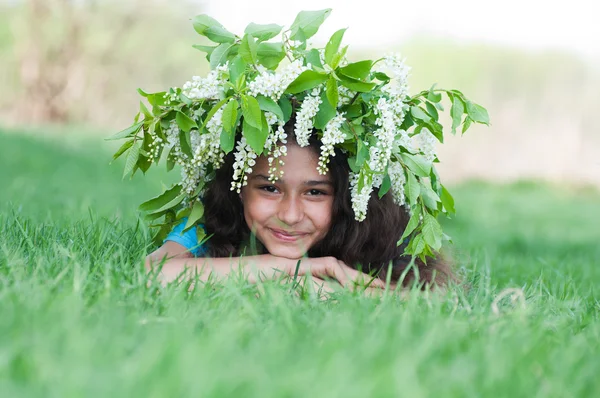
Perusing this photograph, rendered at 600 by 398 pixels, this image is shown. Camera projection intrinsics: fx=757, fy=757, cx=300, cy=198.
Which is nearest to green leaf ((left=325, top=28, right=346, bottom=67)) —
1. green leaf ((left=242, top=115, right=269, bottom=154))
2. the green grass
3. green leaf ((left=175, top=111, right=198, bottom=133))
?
green leaf ((left=242, top=115, right=269, bottom=154))

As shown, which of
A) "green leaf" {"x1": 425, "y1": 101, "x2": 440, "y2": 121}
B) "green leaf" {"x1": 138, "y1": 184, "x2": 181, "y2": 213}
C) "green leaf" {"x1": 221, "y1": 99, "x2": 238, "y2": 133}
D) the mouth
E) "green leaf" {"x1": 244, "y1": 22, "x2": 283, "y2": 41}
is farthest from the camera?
"green leaf" {"x1": 138, "y1": 184, "x2": 181, "y2": 213}

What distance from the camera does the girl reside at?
307 centimetres

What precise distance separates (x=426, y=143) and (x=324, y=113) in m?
0.55

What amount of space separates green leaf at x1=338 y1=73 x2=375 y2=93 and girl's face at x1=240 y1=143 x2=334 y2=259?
467mm

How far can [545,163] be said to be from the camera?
13844 mm

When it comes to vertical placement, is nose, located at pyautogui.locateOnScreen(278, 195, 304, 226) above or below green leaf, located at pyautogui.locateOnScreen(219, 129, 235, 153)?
below

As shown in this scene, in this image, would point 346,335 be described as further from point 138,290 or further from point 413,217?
point 413,217

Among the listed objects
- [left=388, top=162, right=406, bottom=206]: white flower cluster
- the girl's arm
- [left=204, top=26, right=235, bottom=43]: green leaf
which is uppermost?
[left=204, top=26, right=235, bottom=43]: green leaf

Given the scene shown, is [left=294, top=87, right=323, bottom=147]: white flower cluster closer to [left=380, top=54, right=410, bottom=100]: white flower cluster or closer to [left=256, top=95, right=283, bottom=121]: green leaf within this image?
[left=256, top=95, right=283, bottom=121]: green leaf

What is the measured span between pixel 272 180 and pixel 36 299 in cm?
135

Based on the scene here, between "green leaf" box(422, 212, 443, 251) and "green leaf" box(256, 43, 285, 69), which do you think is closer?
"green leaf" box(256, 43, 285, 69)

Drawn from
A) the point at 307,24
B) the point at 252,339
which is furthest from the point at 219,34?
the point at 252,339

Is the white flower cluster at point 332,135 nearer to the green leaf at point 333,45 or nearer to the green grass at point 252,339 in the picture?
the green leaf at point 333,45

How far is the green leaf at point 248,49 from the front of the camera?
2832mm
